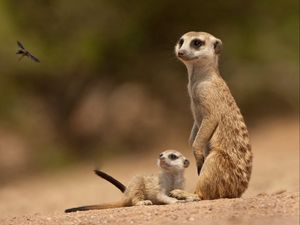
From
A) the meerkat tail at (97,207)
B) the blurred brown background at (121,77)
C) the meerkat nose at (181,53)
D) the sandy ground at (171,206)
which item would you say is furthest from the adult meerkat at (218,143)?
the blurred brown background at (121,77)

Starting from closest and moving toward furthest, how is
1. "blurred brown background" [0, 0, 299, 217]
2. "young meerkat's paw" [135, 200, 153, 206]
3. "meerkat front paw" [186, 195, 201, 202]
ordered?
"meerkat front paw" [186, 195, 201, 202] → "young meerkat's paw" [135, 200, 153, 206] → "blurred brown background" [0, 0, 299, 217]

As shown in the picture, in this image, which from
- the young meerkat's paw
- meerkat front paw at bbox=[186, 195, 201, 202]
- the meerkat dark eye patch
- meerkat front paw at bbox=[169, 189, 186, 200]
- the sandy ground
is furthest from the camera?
the meerkat dark eye patch

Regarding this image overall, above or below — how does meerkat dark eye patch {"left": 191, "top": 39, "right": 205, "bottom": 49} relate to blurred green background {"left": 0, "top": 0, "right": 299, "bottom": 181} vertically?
below

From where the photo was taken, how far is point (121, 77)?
1655 centimetres

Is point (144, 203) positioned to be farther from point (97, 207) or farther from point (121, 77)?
point (121, 77)

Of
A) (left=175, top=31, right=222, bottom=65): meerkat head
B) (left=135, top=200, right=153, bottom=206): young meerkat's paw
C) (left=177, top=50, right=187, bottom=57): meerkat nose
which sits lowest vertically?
(left=135, top=200, right=153, bottom=206): young meerkat's paw

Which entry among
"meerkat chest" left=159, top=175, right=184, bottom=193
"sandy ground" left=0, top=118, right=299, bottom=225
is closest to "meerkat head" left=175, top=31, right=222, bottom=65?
"meerkat chest" left=159, top=175, right=184, bottom=193

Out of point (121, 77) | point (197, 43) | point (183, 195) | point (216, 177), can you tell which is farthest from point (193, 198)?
point (121, 77)

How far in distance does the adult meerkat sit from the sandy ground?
215mm

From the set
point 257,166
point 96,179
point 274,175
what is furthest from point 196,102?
point 96,179

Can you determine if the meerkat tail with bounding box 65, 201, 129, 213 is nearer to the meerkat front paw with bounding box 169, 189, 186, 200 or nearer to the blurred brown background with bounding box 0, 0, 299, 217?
the meerkat front paw with bounding box 169, 189, 186, 200

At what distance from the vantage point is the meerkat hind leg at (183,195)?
7.11 metres

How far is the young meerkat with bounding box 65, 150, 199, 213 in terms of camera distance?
24.0 feet

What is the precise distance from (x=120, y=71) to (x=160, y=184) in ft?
30.9
